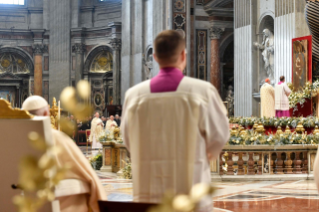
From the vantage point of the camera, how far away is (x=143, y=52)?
A: 25.6 m

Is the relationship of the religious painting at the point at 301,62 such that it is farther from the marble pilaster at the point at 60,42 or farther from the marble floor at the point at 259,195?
the marble pilaster at the point at 60,42

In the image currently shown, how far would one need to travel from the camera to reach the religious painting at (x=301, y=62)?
599 inches

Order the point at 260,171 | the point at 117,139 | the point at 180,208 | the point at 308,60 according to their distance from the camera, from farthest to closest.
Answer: the point at 308,60, the point at 117,139, the point at 260,171, the point at 180,208

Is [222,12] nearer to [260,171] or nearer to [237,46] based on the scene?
[237,46]

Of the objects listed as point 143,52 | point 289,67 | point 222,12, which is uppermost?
point 222,12

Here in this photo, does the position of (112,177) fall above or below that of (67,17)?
below

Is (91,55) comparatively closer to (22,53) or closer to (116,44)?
(116,44)

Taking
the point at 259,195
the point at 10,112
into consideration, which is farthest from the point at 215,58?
the point at 10,112

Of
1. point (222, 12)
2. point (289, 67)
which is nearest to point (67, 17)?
point (222, 12)

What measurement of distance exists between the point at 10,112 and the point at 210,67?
22.1 meters

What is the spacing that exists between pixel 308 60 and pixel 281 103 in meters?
1.85

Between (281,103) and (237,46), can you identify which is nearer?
(281,103)

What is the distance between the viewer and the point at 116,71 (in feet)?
93.8

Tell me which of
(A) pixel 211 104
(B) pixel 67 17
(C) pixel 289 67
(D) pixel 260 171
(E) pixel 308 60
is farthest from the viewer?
(B) pixel 67 17
